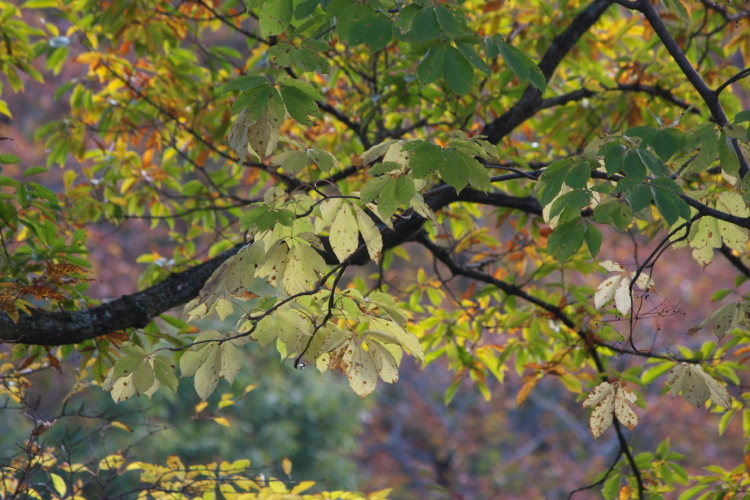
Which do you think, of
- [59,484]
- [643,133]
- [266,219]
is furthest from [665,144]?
[59,484]

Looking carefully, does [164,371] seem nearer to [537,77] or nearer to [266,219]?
[266,219]

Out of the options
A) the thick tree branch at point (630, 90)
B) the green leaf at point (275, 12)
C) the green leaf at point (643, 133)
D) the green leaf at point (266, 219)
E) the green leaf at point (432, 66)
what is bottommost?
the green leaf at point (266, 219)

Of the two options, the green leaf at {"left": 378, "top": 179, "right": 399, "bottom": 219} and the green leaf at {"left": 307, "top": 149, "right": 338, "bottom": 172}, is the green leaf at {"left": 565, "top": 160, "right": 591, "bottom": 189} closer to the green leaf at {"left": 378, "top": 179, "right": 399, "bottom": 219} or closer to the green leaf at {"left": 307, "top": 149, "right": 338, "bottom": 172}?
the green leaf at {"left": 378, "top": 179, "right": 399, "bottom": 219}

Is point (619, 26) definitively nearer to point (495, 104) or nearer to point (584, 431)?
point (495, 104)

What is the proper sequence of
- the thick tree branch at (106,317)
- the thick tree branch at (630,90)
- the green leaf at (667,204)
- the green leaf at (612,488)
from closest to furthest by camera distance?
the green leaf at (667,204) < the thick tree branch at (106,317) < the green leaf at (612,488) < the thick tree branch at (630,90)

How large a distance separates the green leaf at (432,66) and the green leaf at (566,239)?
0.30m

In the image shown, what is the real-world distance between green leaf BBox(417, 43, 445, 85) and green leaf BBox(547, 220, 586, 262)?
0.30 meters

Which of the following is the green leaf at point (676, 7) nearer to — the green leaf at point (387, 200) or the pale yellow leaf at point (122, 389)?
the green leaf at point (387, 200)

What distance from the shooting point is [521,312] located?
209 cm

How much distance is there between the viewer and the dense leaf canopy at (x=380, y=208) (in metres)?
0.96

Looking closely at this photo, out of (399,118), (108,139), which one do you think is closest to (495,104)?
(399,118)

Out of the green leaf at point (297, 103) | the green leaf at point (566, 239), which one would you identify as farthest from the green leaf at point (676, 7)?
the green leaf at point (297, 103)

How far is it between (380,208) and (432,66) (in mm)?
221

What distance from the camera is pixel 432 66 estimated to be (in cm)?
94
